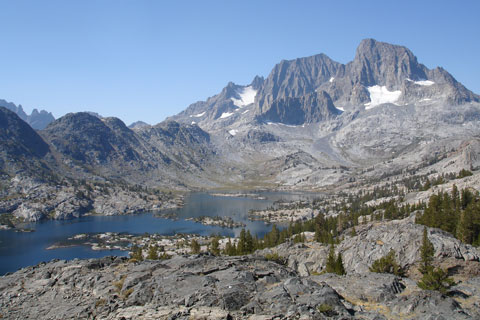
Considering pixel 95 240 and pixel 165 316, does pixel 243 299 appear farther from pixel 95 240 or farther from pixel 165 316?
pixel 95 240

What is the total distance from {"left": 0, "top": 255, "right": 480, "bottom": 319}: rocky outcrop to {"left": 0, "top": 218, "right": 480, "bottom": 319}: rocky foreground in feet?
0.38

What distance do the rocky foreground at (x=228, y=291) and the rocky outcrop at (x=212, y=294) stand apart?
0.38 ft

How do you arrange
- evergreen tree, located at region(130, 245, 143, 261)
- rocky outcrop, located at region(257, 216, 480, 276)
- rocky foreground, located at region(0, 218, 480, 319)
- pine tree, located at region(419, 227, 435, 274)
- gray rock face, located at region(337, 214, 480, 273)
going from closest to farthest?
rocky foreground, located at region(0, 218, 480, 319) < pine tree, located at region(419, 227, 435, 274) < rocky outcrop, located at region(257, 216, 480, 276) < gray rock face, located at region(337, 214, 480, 273) < evergreen tree, located at region(130, 245, 143, 261)

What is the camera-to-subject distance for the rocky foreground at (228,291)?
33250mm

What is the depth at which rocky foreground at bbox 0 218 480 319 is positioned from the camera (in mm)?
33250

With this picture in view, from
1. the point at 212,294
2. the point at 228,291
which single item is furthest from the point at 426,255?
the point at 212,294

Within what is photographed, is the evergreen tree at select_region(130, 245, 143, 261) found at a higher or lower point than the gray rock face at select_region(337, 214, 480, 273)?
lower

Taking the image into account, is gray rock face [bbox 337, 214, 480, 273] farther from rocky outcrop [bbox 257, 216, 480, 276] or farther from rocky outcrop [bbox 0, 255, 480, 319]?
rocky outcrop [bbox 0, 255, 480, 319]

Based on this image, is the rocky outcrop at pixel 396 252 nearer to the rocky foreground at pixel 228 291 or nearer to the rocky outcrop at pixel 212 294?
the rocky foreground at pixel 228 291

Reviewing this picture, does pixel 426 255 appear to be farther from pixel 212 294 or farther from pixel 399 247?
pixel 212 294

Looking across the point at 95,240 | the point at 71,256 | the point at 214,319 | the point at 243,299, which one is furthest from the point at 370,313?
the point at 95,240

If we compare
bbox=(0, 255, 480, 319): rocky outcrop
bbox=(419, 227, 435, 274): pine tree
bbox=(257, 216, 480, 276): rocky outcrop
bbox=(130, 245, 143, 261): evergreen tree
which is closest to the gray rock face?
bbox=(257, 216, 480, 276): rocky outcrop

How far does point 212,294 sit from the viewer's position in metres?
37.5

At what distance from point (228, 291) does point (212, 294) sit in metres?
1.86
